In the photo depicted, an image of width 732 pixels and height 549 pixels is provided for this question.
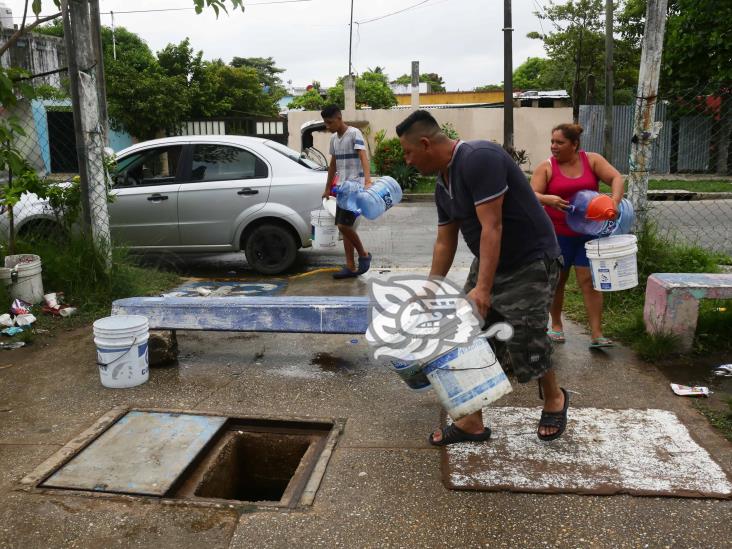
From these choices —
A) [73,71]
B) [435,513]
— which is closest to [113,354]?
[435,513]

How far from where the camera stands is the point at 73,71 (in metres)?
6.04

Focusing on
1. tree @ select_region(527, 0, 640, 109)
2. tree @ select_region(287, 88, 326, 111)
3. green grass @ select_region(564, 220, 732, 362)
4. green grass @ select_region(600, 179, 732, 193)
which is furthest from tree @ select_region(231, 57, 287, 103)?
green grass @ select_region(564, 220, 732, 362)

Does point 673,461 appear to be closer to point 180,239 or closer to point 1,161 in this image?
point 1,161

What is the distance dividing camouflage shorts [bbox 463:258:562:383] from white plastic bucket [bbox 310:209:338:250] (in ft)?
14.5

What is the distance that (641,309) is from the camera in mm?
5613

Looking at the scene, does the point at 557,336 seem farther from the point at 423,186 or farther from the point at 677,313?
the point at 423,186

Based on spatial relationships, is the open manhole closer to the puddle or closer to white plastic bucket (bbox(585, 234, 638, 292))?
Result: the puddle

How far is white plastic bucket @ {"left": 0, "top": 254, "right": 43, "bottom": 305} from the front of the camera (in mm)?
6082

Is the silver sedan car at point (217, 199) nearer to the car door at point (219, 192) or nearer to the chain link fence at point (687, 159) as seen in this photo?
the car door at point (219, 192)

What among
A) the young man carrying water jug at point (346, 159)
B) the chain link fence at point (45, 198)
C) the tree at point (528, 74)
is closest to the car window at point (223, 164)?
the young man carrying water jug at point (346, 159)

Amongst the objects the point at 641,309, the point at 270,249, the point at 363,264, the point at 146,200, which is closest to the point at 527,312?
the point at 641,309

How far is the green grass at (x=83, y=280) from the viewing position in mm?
6139

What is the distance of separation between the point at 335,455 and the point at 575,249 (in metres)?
2.54

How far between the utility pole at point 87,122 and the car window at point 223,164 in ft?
5.38
